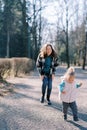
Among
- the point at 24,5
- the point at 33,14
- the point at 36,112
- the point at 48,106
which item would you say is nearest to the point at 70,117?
the point at 36,112

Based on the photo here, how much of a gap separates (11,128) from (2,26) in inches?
1895

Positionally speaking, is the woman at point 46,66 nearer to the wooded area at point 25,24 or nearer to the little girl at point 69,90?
the little girl at point 69,90

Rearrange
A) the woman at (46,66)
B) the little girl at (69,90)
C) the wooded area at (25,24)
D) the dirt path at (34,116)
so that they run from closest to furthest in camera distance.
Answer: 1. the dirt path at (34,116)
2. the little girl at (69,90)
3. the woman at (46,66)
4. the wooded area at (25,24)

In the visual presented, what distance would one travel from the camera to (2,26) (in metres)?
54.6

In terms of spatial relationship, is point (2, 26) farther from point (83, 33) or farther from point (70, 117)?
point (70, 117)

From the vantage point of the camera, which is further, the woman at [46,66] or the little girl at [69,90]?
the woman at [46,66]

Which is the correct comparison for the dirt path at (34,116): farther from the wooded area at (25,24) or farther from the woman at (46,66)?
the wooded area at (25,24)

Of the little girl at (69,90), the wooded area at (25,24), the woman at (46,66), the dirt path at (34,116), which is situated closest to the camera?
the dirt path at (34,116)

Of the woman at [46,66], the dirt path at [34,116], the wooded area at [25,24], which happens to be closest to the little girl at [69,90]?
the dirt path at [34,116]

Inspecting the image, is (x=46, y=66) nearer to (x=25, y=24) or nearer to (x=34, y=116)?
(x=34, y=116)

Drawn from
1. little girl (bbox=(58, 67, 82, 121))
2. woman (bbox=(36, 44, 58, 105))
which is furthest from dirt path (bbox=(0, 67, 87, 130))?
woman (bbox=(36, 44, 58, 105))

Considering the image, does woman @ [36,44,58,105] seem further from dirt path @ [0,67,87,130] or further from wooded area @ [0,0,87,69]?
wooded area @ [0,0,87,69]

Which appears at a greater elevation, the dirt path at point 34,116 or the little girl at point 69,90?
the little girl at point 69,90

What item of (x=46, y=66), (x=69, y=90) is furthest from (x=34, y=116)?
(x=46, y=66)
